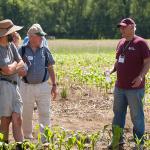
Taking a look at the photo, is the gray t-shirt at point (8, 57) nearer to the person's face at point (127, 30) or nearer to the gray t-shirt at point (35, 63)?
the gray t-shirt at point (35, 63)

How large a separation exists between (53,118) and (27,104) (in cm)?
204

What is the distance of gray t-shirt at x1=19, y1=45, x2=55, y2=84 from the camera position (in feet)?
24.4

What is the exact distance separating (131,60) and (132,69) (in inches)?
4.8

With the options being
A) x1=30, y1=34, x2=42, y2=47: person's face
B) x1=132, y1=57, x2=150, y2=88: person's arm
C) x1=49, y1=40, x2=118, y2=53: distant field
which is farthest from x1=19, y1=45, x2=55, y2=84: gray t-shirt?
x1=49, y1=40, x2=118, y2=53: distant field

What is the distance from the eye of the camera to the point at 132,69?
7.23 meters

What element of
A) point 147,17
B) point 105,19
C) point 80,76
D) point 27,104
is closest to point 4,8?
point 105,19

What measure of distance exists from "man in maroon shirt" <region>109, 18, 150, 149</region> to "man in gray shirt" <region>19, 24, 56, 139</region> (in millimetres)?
981

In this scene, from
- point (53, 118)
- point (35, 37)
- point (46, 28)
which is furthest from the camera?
point (46, 28)

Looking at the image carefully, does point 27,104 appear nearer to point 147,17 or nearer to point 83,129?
point 83,129

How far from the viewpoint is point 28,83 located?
7.55 meters

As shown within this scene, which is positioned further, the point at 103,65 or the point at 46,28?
the point at 46,28

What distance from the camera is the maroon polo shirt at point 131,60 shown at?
7.14 meters

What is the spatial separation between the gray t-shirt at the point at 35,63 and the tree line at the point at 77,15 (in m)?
76.0

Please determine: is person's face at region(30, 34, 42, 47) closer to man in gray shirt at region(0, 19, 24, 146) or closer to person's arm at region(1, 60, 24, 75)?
man in gray shirt at region(0, 19, 24, 146)
